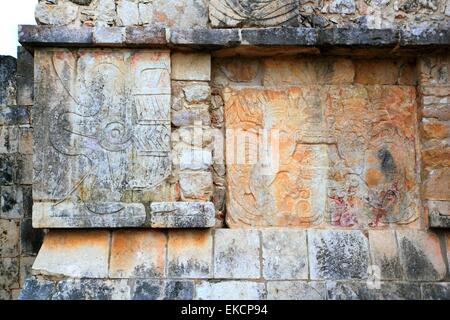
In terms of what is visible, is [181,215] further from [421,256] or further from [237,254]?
[421,256]

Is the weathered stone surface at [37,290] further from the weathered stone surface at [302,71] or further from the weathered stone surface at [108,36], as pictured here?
the weathered stone surface at [302,71]

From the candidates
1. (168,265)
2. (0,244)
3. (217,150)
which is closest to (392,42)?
(217,150)

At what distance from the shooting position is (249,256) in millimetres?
5742

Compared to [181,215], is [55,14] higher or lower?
higher

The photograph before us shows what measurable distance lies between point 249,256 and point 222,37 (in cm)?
178

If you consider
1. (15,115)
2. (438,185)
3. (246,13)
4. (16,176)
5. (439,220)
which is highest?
(246,13)

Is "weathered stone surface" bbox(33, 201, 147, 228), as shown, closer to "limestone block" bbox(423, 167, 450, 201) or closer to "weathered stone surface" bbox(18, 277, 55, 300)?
"weathered stone surface" bbox(18, 277, 55, 300)

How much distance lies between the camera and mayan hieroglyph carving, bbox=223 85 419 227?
600 centimetres

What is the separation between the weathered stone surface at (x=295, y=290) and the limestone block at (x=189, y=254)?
509 mm

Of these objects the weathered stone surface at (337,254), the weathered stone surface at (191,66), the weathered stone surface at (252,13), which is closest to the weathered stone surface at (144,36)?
the weathered stone surface at (191,66)

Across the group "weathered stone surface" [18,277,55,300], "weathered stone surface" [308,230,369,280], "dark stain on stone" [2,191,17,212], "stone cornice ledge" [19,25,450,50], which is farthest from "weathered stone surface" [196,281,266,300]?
"dark stain on stone" [2,191,17,212]

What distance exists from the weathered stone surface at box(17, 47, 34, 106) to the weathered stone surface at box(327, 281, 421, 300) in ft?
10.8

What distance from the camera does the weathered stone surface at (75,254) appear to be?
5.57 meters

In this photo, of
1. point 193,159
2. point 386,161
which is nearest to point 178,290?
point 193,159
